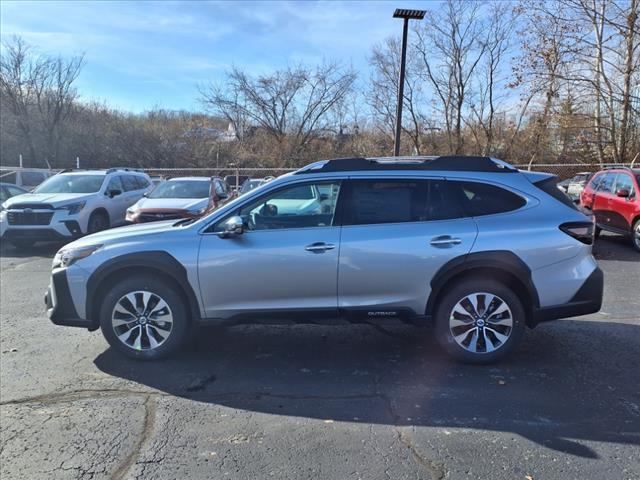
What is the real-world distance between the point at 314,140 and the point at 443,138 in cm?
902

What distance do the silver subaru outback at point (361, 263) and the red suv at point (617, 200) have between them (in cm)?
722

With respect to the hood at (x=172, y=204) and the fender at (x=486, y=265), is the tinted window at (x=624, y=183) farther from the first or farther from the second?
the hood at (x=172, y=204)

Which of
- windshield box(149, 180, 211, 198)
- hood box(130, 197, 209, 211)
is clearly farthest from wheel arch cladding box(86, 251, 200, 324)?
windshield box(149, 180, 211, 198)

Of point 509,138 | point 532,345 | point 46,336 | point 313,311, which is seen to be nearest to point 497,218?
point 532,345

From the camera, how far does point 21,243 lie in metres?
11.0

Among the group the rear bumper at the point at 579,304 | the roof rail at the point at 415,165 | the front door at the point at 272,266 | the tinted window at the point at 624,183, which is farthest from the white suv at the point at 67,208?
the tinted window at the point at 624,183

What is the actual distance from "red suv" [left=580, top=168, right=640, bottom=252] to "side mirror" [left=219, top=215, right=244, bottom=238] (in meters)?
9.23

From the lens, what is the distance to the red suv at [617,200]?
10.2m

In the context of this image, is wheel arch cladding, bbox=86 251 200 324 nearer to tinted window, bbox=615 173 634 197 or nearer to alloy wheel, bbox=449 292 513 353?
alloy wheel, bbox=449 292 513 353

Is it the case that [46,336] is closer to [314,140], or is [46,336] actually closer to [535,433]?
[535,433]

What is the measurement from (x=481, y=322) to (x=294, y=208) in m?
1.96

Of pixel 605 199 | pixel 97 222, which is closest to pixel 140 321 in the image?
pixel 97 222

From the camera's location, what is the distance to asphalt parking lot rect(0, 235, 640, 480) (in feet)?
9.71

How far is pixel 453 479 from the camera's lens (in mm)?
2783
